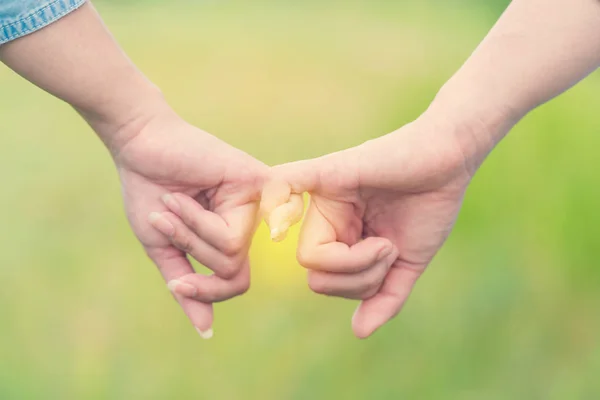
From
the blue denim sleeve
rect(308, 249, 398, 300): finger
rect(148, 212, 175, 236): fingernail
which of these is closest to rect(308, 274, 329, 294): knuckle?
rect(308, 249, 398, 300): finger

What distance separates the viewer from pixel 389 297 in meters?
1.07

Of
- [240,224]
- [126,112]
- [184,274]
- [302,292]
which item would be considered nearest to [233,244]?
[240,224]

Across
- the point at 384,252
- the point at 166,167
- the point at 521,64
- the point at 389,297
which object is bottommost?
the point at 389,297

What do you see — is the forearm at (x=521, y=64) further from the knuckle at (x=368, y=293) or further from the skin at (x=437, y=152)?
the knuckle at (x=368, y=293)

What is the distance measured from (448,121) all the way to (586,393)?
841mm

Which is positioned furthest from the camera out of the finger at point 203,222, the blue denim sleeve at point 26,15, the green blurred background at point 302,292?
the green blurred background at point 302,292

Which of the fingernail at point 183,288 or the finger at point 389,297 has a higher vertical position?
the fingernail at point 183,288

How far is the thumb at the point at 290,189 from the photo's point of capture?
0.94 metres

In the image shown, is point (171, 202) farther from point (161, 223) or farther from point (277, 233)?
point (277, 233)

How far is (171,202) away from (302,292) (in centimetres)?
75

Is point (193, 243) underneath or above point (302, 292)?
above

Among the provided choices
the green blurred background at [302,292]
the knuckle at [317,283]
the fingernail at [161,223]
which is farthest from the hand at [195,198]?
the green blurred background at [302,292]

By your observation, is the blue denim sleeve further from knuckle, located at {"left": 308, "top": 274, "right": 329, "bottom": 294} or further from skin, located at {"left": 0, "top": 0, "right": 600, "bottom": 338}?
knuckle, located at {"left": 308, "top": 274, "right": 329, "bottom": 294}

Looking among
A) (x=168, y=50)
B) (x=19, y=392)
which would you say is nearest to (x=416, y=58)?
(x=168, y=50)
